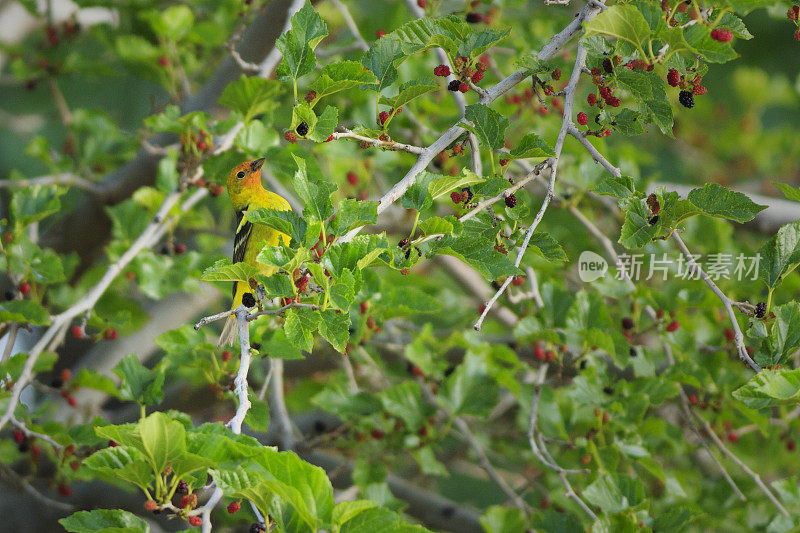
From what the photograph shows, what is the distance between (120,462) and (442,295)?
2.04m

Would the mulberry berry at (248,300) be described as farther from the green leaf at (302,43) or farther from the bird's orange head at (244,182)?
the bird's orange head at (244,182)

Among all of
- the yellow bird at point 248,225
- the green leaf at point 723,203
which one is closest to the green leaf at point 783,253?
the green leaf at point 723,203

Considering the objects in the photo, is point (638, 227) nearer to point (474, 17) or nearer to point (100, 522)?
point (474, 17)

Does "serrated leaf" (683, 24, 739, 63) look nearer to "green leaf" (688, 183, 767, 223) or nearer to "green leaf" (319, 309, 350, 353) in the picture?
"green leaf" (688, 183, 767, 223)

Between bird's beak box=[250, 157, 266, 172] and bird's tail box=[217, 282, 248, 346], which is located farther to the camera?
bird's beak box=[250, 157, 266, 172]

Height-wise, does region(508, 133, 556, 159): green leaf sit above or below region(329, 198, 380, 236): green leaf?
below

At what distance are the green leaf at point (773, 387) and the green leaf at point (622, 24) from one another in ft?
2.59

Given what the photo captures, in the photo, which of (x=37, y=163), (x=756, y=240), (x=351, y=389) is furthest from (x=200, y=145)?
(x=37, y=163)

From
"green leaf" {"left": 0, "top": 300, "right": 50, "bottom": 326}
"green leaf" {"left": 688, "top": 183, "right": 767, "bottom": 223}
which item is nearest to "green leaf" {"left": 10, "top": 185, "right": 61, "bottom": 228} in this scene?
"green leaf" {"left": 0, "top": 300, "right": 50, "bottom": 326}

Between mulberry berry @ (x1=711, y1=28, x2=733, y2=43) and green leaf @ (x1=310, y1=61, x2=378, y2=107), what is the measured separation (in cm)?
77

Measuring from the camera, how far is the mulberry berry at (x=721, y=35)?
1.59m

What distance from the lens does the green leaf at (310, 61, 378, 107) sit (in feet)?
5.45

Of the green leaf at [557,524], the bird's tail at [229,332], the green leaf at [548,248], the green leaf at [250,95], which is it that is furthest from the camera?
the bird's tail at [229,332]

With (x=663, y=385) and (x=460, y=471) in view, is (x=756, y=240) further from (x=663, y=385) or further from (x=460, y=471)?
(x=460, y=471)
